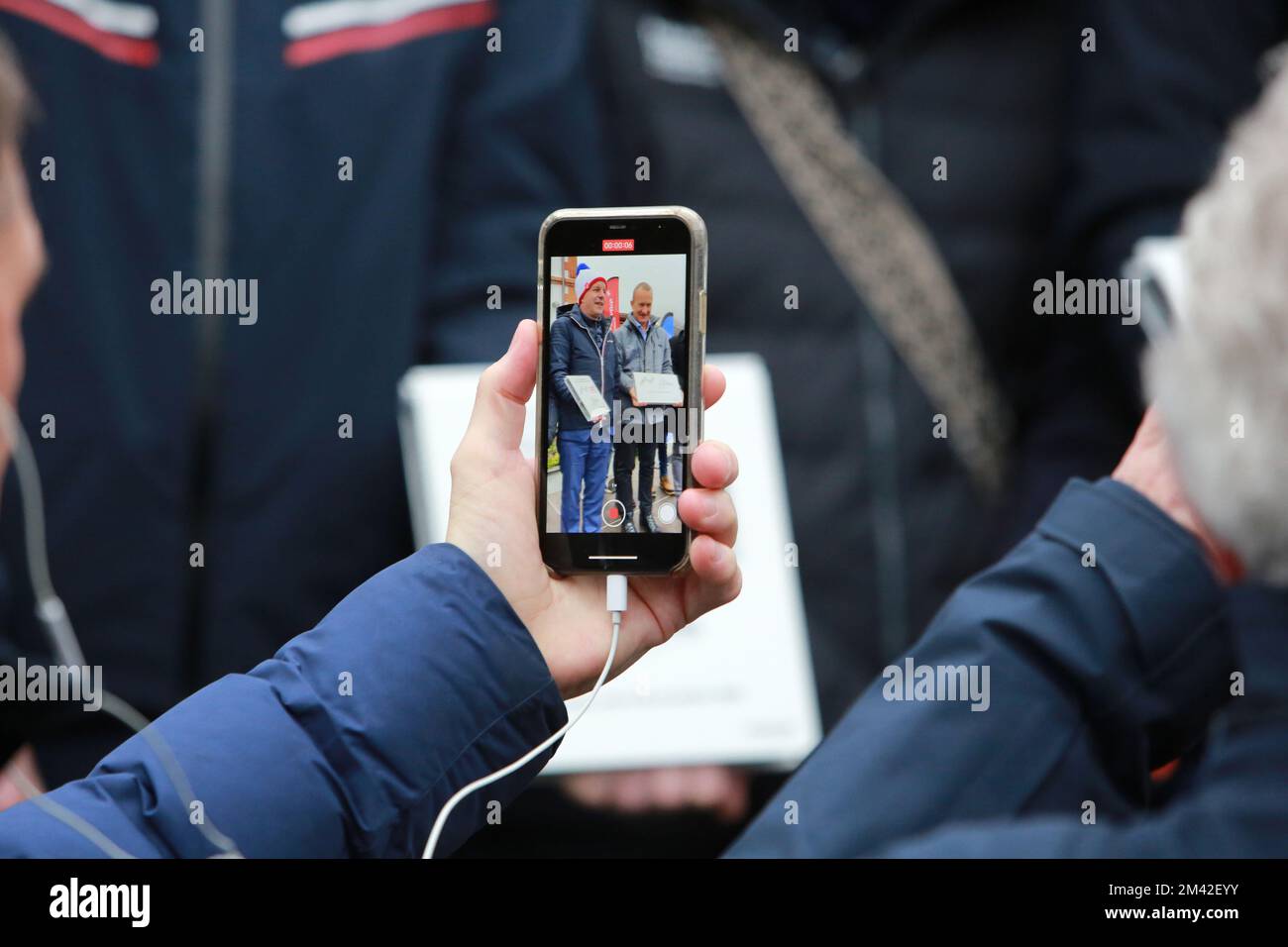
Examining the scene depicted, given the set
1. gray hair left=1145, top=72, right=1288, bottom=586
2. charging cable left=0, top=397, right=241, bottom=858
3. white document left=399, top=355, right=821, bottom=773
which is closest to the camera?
gray hair left=1145, top=72, right=1288, bottom=586

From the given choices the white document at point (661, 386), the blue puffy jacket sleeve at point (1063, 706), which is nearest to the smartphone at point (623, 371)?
the white document at point (661, 386)

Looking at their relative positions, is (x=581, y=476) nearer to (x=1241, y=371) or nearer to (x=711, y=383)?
(x=711, y=383)

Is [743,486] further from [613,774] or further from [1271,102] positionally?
[1271,102]

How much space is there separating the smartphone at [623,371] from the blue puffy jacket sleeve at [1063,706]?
0.43 ft

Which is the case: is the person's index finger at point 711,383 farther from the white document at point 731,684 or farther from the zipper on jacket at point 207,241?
Answer: the zipper on jacket at point 207,241

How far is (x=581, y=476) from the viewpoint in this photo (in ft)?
2.03

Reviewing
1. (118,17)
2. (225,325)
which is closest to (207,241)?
(225,325)

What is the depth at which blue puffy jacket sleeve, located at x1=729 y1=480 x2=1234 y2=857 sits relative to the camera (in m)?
0.57

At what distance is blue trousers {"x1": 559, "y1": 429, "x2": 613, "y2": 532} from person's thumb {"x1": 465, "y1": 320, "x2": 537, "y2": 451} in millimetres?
33

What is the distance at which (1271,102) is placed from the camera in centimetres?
61

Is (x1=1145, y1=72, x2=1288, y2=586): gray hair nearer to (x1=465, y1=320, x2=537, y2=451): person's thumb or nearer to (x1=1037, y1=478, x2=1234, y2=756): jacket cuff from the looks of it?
(x1=1037, y1=478, x2=1234, y2=756): jacket cuff

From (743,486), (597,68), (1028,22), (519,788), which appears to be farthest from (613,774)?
(1028,22)

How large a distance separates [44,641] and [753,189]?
2.10ft

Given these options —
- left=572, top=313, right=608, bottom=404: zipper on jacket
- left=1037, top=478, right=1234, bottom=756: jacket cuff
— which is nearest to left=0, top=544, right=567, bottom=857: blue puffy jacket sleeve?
left=572, top=313, right=608, bottom=404: zipper on jacket
